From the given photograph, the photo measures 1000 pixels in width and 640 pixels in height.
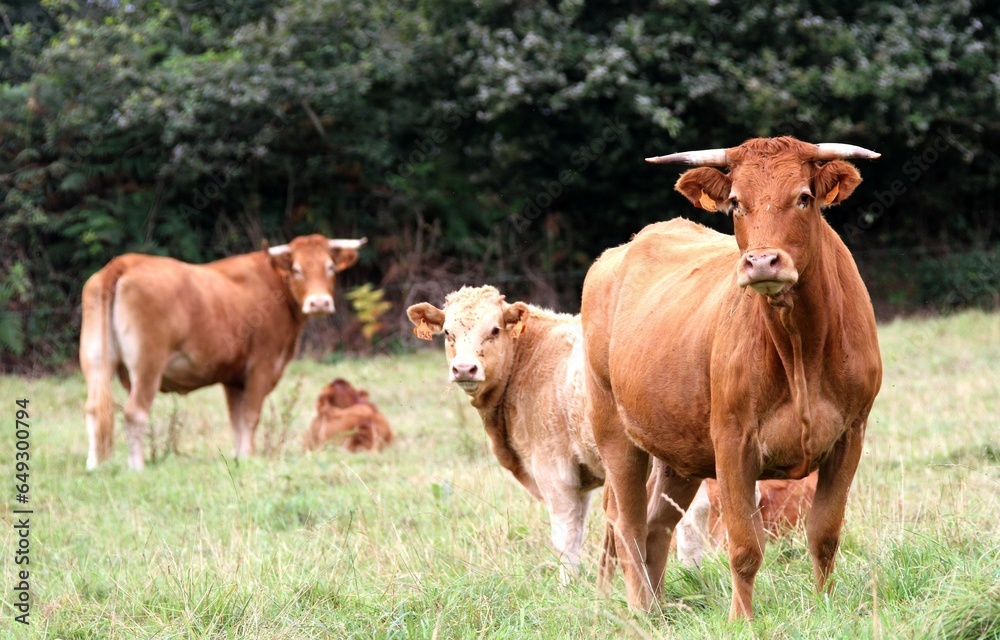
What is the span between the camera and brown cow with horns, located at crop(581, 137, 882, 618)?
13.4 ft

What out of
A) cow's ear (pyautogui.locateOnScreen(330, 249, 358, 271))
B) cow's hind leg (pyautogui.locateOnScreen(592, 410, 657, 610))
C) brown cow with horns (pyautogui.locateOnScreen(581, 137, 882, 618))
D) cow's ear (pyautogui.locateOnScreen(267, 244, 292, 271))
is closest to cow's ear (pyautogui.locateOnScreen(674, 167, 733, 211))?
brown cow with horns (pyautogui.locateOnScreen(581, 137, 882, 618))

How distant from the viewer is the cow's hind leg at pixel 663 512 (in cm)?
556

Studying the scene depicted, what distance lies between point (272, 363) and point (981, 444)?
7138 mm

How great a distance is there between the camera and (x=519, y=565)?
5.29 meters

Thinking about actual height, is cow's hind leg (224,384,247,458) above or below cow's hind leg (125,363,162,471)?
below

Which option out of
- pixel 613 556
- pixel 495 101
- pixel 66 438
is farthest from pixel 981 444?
pixel 495 101

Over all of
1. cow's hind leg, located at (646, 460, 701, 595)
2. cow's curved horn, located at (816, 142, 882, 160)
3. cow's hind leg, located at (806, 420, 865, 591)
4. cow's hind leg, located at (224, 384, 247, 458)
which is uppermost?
cow's curved horn, located at (816, 142, 882, 160)

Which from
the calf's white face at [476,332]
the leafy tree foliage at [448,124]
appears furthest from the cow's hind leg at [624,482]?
the leafy tree foliage at [448,124]

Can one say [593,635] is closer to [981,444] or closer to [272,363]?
[981,444]

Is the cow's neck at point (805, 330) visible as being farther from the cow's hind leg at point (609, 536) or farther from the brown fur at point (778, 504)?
the brown fur at point (778, 504)

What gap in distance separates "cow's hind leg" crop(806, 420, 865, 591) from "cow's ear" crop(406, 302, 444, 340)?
137 inches

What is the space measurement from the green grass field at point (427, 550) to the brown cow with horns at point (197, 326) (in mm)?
598

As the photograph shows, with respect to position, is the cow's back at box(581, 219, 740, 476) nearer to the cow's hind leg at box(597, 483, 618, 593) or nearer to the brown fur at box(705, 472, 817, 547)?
the cow's hind leg at box(597, 483, 618, 593)

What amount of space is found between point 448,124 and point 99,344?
9471 millimetres
